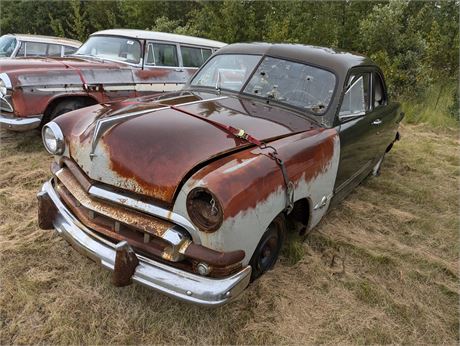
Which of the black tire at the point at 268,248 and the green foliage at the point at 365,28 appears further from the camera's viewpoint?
the green foliage at the point at 365,28

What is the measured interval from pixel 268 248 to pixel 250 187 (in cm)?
71

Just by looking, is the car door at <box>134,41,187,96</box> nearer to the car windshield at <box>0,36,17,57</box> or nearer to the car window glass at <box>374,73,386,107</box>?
the car window glass at <box>374,73,386,107</box>

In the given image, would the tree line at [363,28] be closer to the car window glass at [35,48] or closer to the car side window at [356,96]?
the car window glass at [35,48]

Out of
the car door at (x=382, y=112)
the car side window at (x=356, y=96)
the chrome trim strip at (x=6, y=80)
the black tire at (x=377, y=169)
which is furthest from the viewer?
the black tire at (x=377, y=169)

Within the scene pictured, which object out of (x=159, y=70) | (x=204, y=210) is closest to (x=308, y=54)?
(x=204, y=210)

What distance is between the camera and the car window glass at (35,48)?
26.0 ft

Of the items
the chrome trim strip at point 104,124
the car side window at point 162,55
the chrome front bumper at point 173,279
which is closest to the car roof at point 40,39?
the car side window at point 162,55

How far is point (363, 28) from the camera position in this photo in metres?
10.8

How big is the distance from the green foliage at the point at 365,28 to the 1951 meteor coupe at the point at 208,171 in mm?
6782

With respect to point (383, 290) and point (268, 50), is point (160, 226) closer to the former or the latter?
point (383, 290)

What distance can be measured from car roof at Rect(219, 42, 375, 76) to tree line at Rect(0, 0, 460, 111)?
6565mm

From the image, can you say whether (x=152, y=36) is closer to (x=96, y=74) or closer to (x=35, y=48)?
(x=96, y=74)

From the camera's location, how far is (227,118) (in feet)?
9.55

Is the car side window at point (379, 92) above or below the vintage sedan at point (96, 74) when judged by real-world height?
above
